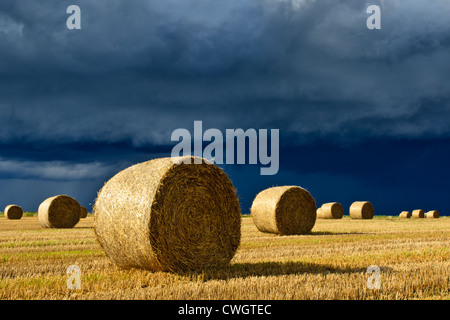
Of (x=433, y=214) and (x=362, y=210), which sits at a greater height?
(x=362, y=210)

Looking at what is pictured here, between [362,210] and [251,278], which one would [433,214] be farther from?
[251,278]

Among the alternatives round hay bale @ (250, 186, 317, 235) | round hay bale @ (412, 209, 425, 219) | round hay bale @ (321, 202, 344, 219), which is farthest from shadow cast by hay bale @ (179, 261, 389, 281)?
round hay bale @ (412, 209, 425, 219)

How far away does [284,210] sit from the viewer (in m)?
16.7

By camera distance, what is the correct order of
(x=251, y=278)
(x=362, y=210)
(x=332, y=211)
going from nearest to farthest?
1. (x=251, y=278)
2. (x=332, y=211)
3. (x=362, y=210)

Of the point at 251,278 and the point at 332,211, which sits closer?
the point at 251,278

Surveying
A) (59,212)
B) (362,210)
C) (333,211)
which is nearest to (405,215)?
(362,210)

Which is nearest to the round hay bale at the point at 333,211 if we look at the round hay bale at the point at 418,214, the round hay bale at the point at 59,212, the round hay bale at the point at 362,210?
the round hay bale at the point at 362,210

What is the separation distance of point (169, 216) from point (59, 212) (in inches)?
577

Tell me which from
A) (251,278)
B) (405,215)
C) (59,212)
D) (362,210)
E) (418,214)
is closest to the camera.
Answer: (251,278)

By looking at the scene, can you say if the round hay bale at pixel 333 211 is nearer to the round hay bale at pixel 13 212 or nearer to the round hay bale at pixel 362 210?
the round hay bale at pixel 362 210

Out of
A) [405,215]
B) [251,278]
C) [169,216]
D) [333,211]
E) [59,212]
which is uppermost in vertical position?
[169,216]

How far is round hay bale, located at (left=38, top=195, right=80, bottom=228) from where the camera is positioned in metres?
20.5
